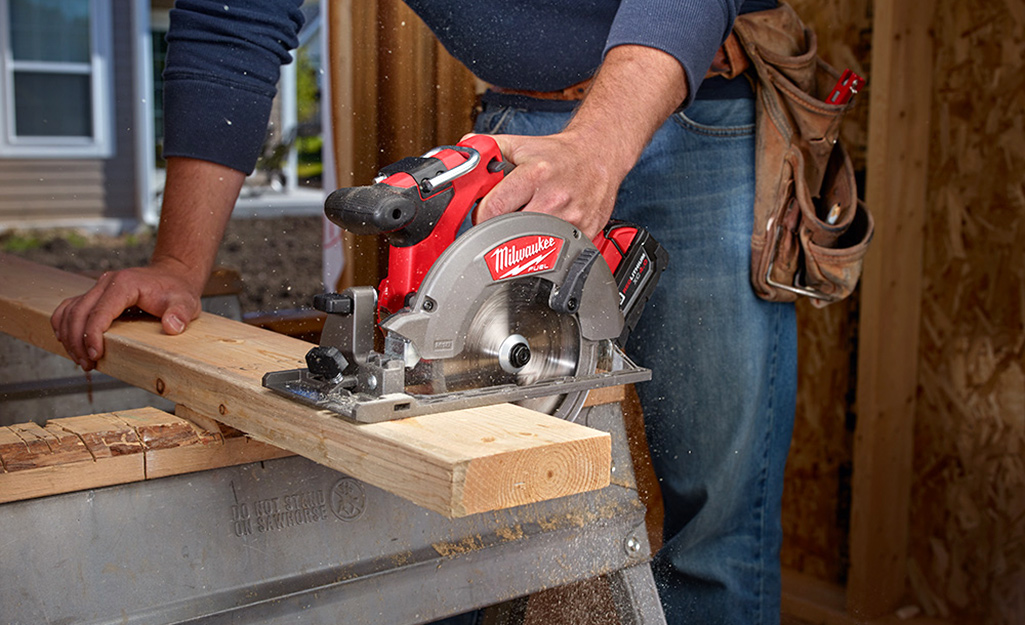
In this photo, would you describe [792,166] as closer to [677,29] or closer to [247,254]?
[677,29]

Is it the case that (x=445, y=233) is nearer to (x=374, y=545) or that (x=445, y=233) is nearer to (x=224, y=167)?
(x=374, y=545)

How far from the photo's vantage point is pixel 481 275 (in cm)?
106

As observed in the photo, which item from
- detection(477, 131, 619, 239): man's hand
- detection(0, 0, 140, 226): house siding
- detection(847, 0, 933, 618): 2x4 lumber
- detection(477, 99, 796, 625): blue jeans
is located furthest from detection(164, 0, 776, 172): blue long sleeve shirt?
detection(0, 0, 140, 226): house siding

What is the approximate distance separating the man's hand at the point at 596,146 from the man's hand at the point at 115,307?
2.16 ft

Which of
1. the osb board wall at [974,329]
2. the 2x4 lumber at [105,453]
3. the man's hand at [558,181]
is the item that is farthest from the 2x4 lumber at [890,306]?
the 2x4 lumber at [105,453]

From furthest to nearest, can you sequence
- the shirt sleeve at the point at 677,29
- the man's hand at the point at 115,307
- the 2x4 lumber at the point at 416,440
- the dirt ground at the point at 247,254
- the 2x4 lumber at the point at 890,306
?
1. the dirt ground at the point at 247,254
2. the 2x4 lumber at the point at 890,306
3. the man's hand at the point at 115,307
4. the shirt sleeve at the point at 677,29
5. the 2x4 lumber at the point at 416,440

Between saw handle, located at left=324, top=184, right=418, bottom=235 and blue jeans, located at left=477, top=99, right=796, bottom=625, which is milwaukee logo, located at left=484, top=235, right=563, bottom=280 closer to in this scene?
saw handle, located at left=324, top=184, right=418, bottom=235

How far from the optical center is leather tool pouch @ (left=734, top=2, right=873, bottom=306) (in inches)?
64.2

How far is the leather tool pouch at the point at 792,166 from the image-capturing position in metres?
1.63

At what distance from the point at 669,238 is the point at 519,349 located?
63 cm

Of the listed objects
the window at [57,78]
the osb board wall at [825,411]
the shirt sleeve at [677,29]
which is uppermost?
the window at [57,78]

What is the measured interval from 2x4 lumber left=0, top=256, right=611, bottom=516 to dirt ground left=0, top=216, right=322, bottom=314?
17.3ft

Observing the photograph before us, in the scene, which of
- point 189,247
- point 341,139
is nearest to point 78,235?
point 341,139

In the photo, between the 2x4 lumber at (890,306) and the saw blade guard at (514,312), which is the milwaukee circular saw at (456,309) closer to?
the saw blade guard at (514,312)
